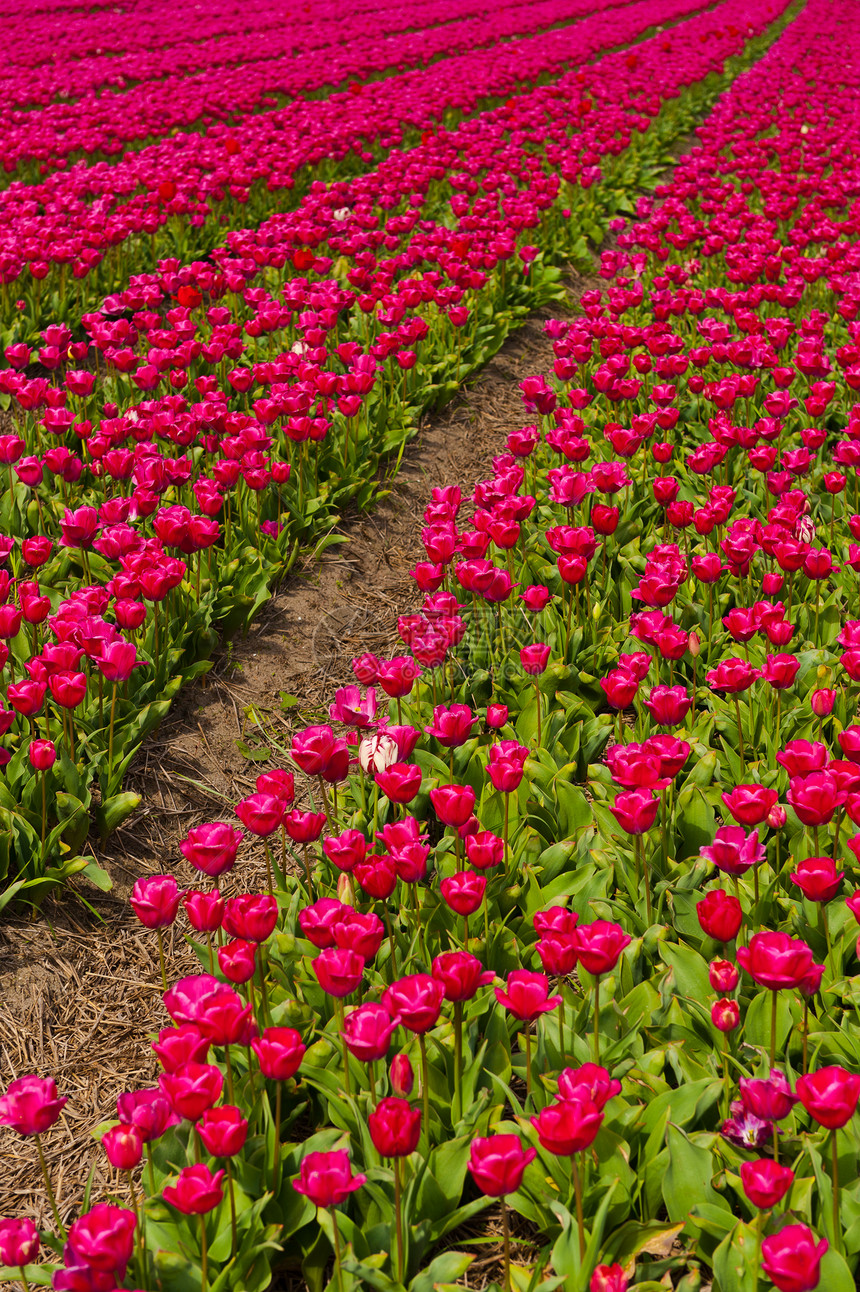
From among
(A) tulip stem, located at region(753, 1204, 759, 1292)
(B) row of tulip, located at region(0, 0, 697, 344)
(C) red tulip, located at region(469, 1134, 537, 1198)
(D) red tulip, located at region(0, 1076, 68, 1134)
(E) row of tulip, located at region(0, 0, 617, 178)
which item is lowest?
(A) tulip stem, located at region(753, 1204, 759, 1292)

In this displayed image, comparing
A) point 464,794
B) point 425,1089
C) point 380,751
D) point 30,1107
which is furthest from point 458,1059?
point 380,751

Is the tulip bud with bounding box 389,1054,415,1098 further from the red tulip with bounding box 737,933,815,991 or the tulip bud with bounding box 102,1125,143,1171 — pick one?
the red tulip with bounding box 737,933,815,991

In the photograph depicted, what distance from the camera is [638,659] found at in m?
2.91

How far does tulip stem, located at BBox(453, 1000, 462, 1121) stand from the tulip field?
1 centimetres

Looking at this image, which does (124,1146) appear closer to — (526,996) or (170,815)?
(526,996)

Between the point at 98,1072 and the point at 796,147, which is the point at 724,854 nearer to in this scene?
the point at 98,1072

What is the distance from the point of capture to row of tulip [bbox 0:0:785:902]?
119 inches

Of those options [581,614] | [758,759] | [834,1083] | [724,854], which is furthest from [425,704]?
[834,1083]

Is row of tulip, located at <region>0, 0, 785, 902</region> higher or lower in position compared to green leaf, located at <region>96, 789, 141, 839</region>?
higher

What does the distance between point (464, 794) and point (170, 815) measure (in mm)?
1402

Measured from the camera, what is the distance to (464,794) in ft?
7.63

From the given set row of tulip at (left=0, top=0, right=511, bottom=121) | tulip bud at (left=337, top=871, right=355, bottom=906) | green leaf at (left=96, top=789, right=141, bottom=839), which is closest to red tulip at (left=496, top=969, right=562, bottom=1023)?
tulip bud at (left=337, top=871, right=355, bottom=906)

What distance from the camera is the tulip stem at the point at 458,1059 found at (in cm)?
200

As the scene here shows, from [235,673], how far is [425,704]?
2.99 feet
